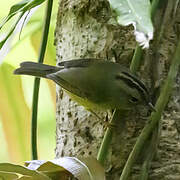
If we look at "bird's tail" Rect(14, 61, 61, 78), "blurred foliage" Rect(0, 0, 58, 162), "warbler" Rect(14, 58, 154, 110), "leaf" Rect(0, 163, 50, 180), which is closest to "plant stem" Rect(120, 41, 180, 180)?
"warbler" Rect(14, 58, 154, 110)

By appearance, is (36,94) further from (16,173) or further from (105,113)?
(16,173)

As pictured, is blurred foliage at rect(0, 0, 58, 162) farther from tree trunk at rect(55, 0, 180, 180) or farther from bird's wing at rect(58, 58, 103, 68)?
bird's wing at rect(58, 58, 103, 68)

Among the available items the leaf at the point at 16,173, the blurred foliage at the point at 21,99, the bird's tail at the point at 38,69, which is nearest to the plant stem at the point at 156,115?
the leaf at the point at 16,173

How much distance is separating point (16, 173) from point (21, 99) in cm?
66

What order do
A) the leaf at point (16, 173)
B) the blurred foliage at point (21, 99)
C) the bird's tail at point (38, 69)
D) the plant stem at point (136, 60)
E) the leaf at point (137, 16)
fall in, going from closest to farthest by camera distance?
the leaf at point (137, 16) < the leaf at point (16, 173) < the plant stem at point (136, 60) < the bird's tail at point (38, 69) < the blurred foliage at point (21, 99)

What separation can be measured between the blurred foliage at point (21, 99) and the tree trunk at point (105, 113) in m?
0.31

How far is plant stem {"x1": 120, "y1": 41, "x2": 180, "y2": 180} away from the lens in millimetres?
813

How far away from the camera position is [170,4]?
900mm

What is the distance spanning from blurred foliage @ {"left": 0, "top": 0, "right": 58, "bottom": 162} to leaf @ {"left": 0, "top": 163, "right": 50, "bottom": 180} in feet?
2.13

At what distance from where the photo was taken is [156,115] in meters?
0.83

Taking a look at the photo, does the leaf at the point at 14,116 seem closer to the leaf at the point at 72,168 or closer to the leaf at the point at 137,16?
the leaf at the point at 72,168

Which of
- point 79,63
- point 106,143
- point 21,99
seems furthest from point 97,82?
point 21,99

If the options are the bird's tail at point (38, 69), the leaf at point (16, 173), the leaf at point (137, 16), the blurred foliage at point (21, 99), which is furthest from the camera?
the blurred foliage at point (21, 99)

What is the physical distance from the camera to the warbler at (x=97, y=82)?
86 cm
